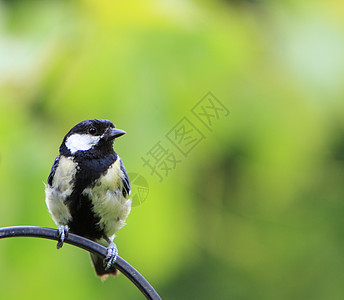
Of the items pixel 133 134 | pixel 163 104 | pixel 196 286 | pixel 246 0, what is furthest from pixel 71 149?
pixel 196 286

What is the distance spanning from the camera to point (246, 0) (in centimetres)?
211

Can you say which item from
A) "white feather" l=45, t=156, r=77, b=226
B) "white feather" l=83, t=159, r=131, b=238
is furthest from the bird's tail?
"white feather" l=45, t=156, r=77, b=226

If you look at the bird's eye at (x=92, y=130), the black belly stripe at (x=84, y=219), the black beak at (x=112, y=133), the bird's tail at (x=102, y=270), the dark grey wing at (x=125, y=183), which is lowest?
the bird's tail at (x=102, y=270)

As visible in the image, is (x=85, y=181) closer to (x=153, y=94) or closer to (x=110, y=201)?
(x=110, y=201)

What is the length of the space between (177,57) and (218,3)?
0.31m

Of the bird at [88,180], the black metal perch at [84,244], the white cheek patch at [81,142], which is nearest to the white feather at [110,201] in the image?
the bird at [88,180]

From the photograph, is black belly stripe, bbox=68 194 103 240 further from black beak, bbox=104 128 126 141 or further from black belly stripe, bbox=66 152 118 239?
black beak, bbox=104 128 126 141

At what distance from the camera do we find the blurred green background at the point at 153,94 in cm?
173

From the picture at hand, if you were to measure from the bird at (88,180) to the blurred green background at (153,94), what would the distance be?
0.22 ft

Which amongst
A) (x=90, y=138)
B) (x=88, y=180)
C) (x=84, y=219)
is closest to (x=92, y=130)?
(x=90, y=138)

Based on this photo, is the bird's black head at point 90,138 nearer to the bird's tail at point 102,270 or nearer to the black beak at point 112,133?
the black beak at point 112,133

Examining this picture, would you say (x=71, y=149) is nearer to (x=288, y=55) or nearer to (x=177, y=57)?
(x=177, y=57)

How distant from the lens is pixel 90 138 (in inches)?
74.2

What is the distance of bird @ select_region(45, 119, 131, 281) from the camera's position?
5.97 feet
